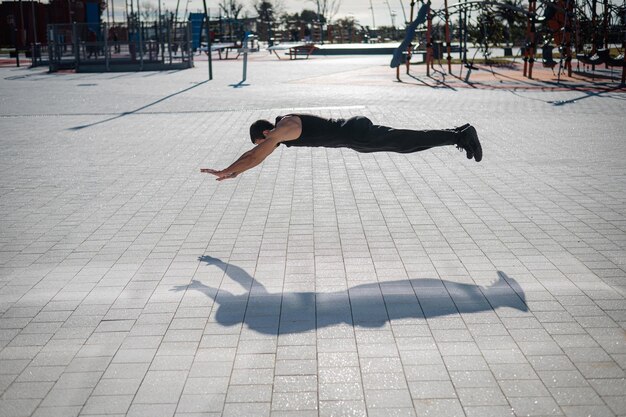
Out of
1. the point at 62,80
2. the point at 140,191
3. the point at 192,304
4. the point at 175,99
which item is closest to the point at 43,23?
the point at 62,80

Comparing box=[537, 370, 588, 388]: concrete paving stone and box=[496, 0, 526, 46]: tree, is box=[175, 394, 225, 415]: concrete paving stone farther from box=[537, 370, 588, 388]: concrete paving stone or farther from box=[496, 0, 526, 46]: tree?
box=[496, 0, 526, 46]: tree

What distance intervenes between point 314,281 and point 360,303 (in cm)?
59

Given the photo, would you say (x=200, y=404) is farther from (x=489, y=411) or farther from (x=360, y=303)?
(x=360, y=303)

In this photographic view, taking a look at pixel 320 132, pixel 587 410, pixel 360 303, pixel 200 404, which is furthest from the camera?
pixel 320 132

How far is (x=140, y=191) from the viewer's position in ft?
27.6

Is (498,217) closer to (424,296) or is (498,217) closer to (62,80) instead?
(424,296)

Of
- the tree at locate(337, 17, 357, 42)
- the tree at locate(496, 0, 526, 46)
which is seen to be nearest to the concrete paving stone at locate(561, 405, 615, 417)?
the tree at locate(496, 0, 526, 46)

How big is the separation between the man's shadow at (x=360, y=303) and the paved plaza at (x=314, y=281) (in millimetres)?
20

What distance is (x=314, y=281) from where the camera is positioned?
17.1ft

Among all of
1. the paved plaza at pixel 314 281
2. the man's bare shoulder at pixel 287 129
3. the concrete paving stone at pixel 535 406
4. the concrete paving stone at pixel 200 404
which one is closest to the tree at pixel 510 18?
the paved plaza at pixel 314 281

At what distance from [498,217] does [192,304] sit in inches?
140

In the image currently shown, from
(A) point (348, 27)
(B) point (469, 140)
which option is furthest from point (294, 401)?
(A) point (348, 27)

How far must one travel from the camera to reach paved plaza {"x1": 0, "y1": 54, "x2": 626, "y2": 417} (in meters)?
3.55

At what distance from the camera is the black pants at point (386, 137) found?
5969 mm
